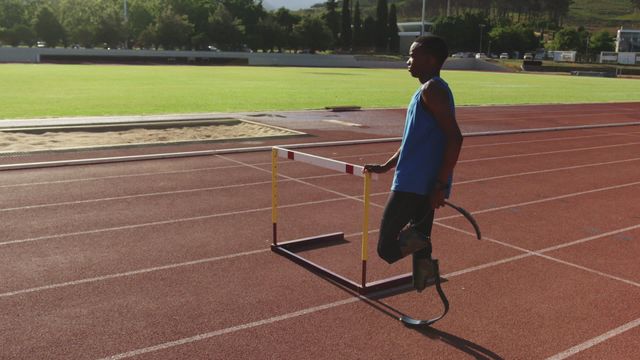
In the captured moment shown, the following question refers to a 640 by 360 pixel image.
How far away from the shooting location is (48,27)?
90688mm

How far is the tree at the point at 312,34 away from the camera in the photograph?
10719cm

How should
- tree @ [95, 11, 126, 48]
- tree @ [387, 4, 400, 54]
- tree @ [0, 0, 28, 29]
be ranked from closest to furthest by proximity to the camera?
tree @ [95, 11, 126, 48] → tree @ [0, 0, 28, 29] → tree @ [387, 4, 400, 54]

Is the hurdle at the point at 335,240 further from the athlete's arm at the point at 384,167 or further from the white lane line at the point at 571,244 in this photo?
the white lane line at the point at 571,244

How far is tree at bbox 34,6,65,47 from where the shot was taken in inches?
3556

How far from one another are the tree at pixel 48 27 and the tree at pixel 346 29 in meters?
57.6

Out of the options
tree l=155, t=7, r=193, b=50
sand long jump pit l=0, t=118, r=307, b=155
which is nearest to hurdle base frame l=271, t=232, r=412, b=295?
sand long jump pit l=0, t=118, r=307, b=155

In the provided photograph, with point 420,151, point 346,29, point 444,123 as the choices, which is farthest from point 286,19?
point 444,123

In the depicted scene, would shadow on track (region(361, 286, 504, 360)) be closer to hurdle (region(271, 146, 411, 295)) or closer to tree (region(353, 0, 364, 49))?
hurdle (region(271, 146, 411, 295))

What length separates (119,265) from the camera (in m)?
5.81

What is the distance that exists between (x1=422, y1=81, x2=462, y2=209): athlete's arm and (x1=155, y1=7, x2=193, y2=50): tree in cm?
9809

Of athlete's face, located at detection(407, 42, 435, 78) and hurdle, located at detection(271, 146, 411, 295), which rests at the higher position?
athlete's face, located at detection(407, 42, 435, 78)

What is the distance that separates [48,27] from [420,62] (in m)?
99.6

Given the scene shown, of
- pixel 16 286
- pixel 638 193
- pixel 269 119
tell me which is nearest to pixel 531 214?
pixel 638 193

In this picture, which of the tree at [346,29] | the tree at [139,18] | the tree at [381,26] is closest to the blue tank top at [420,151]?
the tree at [139,18]
